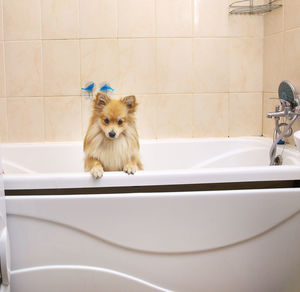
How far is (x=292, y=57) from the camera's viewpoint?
2.22 metres

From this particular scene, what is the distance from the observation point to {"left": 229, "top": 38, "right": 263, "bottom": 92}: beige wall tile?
2.62 m

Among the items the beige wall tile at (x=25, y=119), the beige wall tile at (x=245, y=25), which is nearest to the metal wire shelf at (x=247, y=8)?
the beige wall tile at (x=245, y=25)

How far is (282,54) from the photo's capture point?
2.36 meters

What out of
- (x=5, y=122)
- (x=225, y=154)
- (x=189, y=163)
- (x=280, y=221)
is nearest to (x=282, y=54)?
(x=225, y=154)

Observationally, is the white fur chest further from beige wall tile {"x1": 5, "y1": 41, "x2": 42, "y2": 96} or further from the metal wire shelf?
the metal wire shelf

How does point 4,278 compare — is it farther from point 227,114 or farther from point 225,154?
point 227,114

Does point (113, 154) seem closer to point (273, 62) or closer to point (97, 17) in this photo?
point (97, 17)

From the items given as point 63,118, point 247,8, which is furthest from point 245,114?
point 63,118

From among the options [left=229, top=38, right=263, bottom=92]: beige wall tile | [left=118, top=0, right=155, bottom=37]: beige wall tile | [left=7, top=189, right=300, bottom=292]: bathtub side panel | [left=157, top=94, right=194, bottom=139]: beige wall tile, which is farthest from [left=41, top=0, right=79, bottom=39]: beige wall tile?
[left=7, top=189, right=300, bottom=292]: bathtub side panel

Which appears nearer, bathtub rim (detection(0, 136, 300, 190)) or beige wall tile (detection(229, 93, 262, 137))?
bathtub rim (detection(0, 136, 300, 190))

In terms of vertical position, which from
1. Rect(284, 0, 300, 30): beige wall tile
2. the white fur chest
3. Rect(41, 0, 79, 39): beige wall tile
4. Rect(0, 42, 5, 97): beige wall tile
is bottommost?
the white fur chest

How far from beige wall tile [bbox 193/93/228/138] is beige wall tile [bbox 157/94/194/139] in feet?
0.14

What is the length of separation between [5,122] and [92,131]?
1.11 meters

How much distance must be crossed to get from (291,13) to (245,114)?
2.42 ft
